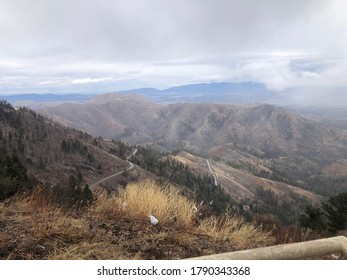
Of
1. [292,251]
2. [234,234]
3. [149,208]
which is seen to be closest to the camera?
[292,251]

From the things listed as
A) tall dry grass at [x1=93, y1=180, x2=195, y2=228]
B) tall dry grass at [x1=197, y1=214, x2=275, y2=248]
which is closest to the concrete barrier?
tall dry grass at [x1=197, y1=214, x2=275, y2=248]

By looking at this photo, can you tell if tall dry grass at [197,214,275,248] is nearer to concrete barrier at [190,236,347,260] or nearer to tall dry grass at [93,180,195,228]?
tall dry grass at [93,180,195,228]

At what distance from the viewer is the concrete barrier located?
3162 mm

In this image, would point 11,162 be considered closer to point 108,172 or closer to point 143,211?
point 143,211

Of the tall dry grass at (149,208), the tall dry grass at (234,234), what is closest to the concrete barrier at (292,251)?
the tall dry grass at (234,234)

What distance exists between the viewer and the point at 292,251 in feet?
10.8

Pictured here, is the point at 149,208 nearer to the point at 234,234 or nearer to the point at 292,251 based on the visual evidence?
the point at 234,234

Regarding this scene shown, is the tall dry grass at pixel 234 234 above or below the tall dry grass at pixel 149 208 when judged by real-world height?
below

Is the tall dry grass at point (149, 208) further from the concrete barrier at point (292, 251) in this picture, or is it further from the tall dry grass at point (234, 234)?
the concrete barrier at point (292, 251)

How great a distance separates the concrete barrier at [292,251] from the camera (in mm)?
3162

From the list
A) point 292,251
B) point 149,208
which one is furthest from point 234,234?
point 292,251

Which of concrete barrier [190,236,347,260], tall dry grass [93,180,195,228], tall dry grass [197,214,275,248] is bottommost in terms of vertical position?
tall dry grass [197,214,275,248]

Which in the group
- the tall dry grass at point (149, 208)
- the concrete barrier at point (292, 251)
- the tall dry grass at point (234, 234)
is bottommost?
the tall dry grass at point (234, 234)
